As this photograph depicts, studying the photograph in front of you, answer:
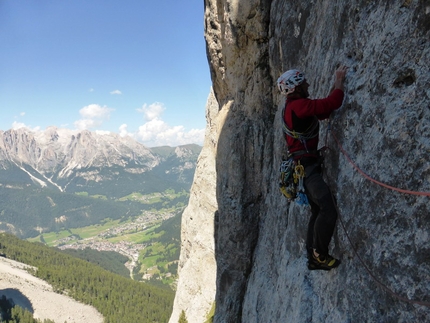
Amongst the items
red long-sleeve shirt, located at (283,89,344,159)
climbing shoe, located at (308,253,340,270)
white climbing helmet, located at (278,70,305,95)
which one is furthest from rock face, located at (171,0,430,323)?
white climbing helmet, located at (278,70,305,95)

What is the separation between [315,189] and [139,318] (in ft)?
348

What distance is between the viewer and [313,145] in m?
6.15

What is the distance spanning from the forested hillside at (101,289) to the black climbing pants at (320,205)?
9824 centimetres

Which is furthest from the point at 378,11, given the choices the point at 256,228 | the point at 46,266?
the point at 46,266

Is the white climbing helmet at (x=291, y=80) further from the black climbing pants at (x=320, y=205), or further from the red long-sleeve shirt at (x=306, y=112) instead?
the black climbing pants at (x=320, y=205)

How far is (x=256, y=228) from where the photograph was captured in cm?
1491

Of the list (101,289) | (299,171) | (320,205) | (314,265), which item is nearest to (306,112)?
(299,171)

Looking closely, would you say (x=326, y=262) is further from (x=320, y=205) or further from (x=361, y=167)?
(x=361, y=167)

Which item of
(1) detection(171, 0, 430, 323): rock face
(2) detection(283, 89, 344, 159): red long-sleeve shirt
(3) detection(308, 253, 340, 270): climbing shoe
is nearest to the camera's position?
(1) detection(171, 0, 430, 323): rock face

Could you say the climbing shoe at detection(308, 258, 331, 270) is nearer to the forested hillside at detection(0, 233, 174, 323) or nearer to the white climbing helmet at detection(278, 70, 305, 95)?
the white climbing helmet at detection(278, 70, 305, 95)

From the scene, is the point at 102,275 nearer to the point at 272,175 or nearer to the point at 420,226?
the point at 272,175

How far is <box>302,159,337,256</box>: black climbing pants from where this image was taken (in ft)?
18.4

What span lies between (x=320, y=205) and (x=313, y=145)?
1.28 metres

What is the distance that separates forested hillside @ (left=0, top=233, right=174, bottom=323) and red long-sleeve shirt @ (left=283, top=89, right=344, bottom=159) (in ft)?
324
